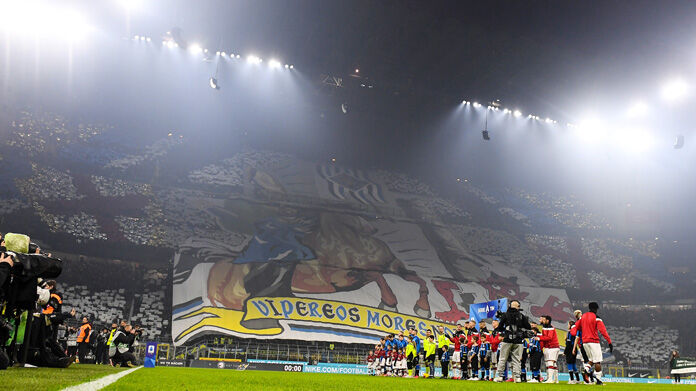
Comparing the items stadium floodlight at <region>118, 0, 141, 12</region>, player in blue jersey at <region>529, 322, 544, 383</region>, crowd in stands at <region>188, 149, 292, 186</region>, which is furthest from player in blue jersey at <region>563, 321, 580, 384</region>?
crowd in stands at <region>188, 149, 292, 186</region>

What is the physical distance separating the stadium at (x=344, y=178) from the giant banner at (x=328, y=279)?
0.18 metres

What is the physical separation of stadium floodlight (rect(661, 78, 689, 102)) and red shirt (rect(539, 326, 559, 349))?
28.6 metres

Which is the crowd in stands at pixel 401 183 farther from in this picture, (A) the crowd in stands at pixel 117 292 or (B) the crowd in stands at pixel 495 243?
(A) the crowd in stands at pixel 117 292

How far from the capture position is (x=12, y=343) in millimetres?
9430

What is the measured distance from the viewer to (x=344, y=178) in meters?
48.0

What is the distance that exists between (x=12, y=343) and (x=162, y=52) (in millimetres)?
34203

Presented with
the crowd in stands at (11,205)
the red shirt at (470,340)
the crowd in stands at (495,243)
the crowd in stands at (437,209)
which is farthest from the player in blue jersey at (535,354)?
the crowd in stands at (11,205)

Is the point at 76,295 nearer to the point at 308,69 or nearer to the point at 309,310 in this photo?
the point at 309,310

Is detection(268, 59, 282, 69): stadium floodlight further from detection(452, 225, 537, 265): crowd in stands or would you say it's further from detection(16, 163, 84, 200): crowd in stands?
detection(452, 225, 537, 265): crowd in stands

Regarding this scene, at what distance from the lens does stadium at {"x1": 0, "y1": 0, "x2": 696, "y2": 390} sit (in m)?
31.5

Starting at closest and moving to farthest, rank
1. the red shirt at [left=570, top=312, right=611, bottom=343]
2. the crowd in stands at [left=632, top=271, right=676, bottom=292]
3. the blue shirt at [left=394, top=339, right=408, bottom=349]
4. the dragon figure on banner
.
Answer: the red shirt at [left=570, top=312, right=611, bottom=343], the blue shirt at [left=394, top=339, right=408, bottom=349], the dragon figure on banner, the crowd in stands at [left=632, top=271, right=676, bottom=292]

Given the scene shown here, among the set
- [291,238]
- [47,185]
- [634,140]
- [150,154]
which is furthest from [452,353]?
[634,140]

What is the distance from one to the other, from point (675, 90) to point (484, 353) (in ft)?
99.4

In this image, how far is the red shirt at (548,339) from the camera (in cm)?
1609
